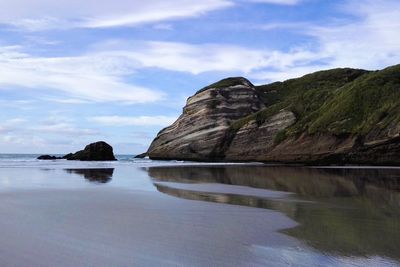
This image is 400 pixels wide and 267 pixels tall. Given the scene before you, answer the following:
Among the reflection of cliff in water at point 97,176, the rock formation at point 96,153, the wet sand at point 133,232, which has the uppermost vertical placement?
the rock formation at point 96,153

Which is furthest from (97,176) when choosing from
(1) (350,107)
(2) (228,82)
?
(2) (228,82)

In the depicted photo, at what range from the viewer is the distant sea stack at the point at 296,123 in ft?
181

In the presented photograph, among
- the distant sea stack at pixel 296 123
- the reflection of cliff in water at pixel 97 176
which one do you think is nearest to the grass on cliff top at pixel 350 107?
the distant sea stack at pixel 296 123

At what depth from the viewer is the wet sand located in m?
9.30

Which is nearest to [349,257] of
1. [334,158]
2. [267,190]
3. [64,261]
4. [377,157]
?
[64,261]

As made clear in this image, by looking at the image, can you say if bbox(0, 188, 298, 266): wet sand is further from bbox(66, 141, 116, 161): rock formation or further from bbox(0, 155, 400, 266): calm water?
bbox(66, 141, 116, 161): rock formation

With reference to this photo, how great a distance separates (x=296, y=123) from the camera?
72312 mm

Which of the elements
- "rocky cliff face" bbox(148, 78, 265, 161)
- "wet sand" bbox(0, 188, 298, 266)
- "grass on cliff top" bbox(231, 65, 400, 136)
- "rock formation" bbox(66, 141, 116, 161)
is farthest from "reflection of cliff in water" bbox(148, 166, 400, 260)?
"rock formation" bbox(66, 141, 116, 161)

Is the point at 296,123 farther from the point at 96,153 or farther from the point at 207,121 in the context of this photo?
the point at 96,153

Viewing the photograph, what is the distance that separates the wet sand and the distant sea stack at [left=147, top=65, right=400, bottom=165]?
3918 cm

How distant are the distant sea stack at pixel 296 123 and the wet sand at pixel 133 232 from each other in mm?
39178

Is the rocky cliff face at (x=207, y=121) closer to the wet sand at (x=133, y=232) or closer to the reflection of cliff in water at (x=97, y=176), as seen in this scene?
the reflection of cliff in water at (x=97, y=176)

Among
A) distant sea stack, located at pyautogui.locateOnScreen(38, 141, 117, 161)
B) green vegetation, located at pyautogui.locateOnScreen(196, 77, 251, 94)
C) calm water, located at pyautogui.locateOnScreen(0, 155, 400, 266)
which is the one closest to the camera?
calm water, located at pyautogui.locateOnScreen(0, 155, 400, 266)

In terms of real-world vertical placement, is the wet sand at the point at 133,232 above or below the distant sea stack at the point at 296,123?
below
